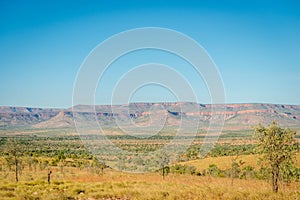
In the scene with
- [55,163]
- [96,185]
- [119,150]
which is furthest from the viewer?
[119,150]

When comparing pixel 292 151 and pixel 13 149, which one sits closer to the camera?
pixel 292 151

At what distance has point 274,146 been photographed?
18734 millimetres

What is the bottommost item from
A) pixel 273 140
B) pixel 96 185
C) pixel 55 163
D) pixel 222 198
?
pixel 55 163

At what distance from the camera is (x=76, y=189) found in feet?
63.7

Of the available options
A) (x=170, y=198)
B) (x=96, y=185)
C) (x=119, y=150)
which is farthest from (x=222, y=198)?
(x=119, y=150)

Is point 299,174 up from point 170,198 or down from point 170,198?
down

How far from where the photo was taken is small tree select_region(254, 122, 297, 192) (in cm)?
1869

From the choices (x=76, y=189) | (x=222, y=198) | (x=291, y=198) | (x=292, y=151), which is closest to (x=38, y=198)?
(x=76, y=189)

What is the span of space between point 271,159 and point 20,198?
13797 mm

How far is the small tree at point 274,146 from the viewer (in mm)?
18688

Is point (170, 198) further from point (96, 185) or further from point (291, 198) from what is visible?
point (96, 185)

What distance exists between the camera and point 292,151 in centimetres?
1938

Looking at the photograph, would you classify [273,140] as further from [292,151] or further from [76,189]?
[76,189]

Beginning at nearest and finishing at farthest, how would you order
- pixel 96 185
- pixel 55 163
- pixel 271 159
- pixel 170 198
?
1. pixel 170 198
2. pixel 271 159
3. pixel 96 185
4. pixel 55 163
